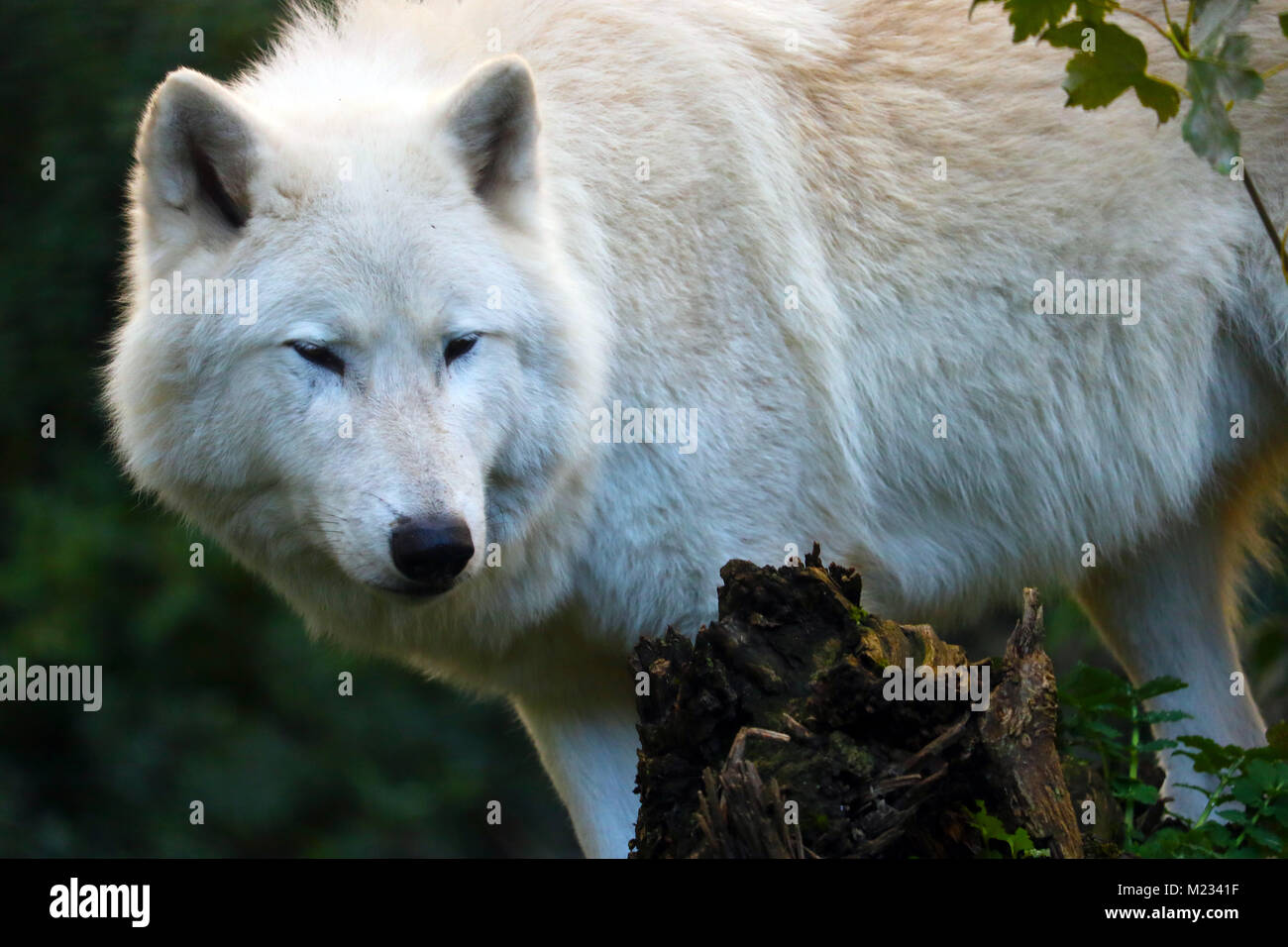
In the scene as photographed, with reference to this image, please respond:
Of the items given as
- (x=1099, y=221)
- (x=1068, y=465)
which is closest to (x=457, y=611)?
(x=1068, y=465)

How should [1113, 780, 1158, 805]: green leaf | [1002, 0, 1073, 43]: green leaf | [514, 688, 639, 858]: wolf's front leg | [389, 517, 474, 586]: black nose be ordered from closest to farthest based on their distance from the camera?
1. [1002, 0, 1073, 43]: green leaf
2. [389, 517, 474, 586]: black nose
3. [1113, 780, 1158, 805]: green leaf
4. [514, 688, 639, 858]: wolf's front leg

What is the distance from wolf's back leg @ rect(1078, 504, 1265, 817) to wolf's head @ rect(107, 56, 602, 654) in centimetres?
227

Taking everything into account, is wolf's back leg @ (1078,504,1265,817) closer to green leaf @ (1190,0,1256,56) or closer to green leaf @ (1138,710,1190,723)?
green leaf @ (1138,710,1190,723)

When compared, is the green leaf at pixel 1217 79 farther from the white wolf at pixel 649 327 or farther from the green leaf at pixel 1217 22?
the white wolf at pixel 649 327

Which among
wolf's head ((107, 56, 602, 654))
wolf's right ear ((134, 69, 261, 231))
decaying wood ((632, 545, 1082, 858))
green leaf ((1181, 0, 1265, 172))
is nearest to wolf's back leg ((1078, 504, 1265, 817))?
decaying wood ((632, 545, 1082, 858))

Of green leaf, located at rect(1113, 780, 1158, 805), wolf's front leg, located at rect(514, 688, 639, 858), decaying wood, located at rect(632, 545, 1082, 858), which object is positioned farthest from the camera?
wolf's front leg, located at rect(514, 688, 639, 858)

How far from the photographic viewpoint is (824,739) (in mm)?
2574

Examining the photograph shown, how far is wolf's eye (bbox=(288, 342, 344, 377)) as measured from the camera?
299 cm

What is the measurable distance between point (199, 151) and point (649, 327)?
1164mm

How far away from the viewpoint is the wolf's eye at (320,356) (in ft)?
9.80

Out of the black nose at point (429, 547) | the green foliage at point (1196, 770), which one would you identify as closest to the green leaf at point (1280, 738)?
the green foliage at point (1196, 770)

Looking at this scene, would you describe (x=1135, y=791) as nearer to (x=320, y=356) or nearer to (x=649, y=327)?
(x=649, y=327)

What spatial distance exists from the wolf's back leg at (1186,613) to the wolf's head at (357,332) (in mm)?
2275
